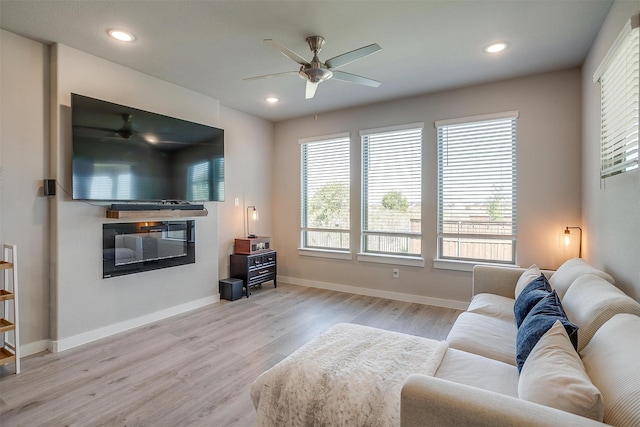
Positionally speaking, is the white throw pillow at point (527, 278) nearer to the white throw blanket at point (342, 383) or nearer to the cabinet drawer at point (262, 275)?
the white throw blanket at point (342, 383)

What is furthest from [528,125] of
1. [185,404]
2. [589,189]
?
[185,404]

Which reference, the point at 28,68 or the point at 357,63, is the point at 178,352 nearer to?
the point at 28,68

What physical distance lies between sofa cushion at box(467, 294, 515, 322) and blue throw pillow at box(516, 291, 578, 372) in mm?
760

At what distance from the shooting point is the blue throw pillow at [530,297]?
1.96 m

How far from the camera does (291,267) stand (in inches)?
219

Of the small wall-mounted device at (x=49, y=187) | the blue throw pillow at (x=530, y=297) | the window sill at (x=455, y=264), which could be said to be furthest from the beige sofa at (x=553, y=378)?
the small wall-mounted device at (x=49, y=187)

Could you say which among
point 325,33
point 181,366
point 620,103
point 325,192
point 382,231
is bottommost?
point 181,366

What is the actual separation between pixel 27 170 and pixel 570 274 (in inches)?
176

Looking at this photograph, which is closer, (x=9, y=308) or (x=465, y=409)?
(x=465, y=409)

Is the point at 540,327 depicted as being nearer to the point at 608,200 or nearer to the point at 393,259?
the point at 608,200

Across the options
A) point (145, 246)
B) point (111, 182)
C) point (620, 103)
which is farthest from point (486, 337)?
point (111, 182)

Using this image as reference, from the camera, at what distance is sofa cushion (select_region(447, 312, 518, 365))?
1859 millimetres

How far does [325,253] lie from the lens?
16.9 ft

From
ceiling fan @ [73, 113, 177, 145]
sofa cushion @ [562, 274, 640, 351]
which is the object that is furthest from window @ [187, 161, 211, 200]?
sofa cushion @ [562, 274, 640, 351]
